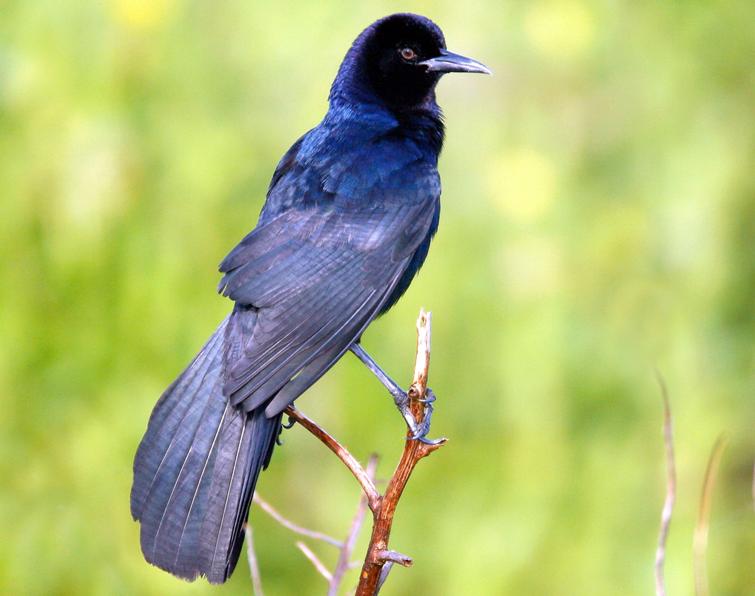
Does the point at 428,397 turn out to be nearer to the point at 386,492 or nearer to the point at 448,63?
the point at 386,492

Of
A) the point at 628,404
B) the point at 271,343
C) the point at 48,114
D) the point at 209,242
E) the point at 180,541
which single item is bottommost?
the point at 180,541

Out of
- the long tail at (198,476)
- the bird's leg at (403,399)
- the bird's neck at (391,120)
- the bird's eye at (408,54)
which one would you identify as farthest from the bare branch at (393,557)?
the bird's eye at (408,54)

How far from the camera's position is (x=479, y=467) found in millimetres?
4547

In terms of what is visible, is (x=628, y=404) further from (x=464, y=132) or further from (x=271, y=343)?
(x=271, y=343)

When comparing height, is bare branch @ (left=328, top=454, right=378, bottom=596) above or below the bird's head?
below

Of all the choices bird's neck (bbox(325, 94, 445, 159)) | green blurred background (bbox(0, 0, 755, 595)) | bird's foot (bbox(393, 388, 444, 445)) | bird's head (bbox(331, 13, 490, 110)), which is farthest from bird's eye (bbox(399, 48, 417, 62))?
bird's foot (bbox(393, 388, 444, 445))

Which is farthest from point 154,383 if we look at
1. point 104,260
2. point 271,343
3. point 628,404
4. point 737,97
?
point 737,97

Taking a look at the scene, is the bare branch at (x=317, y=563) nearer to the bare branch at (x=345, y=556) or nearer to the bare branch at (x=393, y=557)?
the bare branch at (x=345, y=556)

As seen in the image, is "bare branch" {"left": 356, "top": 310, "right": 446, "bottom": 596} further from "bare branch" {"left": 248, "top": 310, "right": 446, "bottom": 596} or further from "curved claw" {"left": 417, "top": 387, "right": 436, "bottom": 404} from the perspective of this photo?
"curved claw" {"left": 417, "top": 387, "right": 436, "bottom": 404}

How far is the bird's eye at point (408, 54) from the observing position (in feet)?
14.1

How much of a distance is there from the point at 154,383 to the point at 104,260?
485mm

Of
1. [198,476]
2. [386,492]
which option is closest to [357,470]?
[386,492]

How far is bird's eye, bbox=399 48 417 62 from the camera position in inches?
169

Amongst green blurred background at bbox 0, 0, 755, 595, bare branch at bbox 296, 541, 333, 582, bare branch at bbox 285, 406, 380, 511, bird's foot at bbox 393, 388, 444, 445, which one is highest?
green blurred background at bbox 0, 0, 755, 595
